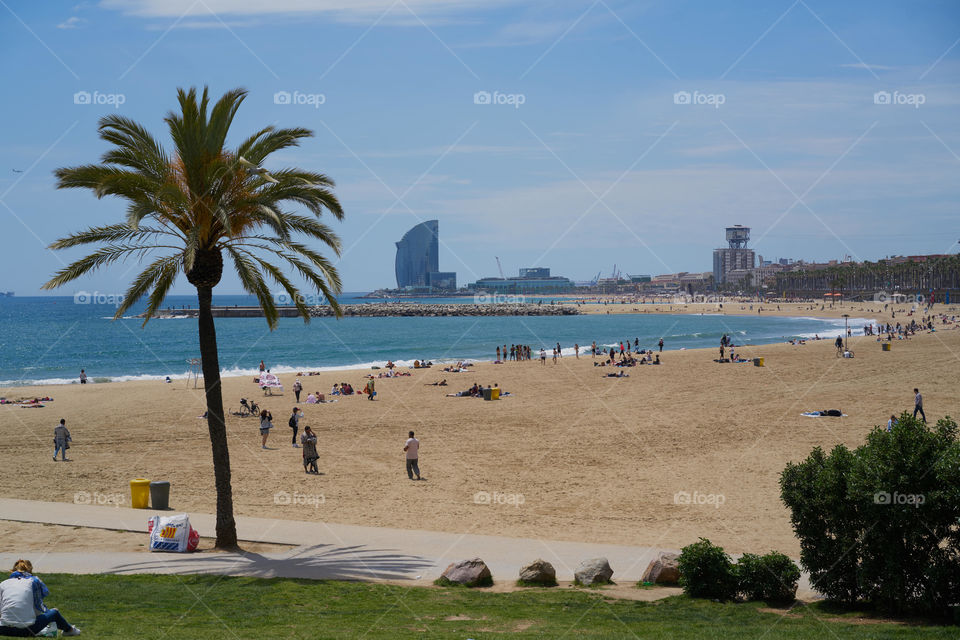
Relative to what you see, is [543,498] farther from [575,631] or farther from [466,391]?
[466,391]

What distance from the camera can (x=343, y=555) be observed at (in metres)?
11.6

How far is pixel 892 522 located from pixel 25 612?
30.0 ft

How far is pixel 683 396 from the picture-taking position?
32.8 m

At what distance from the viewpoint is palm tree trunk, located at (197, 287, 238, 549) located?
12117 millimetres

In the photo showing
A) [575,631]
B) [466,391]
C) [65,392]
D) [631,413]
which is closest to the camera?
[575,631]

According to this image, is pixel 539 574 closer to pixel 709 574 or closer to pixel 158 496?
pixel 709 574

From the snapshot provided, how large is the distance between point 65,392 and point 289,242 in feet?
114

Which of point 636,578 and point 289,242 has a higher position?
point 289,242

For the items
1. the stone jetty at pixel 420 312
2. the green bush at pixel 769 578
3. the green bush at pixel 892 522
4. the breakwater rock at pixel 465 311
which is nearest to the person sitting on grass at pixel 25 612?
the green bush at pixel 769 578

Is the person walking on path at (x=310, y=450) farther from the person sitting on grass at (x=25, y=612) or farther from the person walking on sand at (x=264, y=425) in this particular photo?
the person sitting on grass at (x=25, y=612)

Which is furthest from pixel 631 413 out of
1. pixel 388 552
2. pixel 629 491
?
pixel 388 552

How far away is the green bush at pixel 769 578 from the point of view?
9234 mm

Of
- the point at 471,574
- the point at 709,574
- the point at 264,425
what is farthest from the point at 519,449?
the point at 709,574

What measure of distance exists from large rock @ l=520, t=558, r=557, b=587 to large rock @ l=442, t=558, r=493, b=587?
0.47 m
